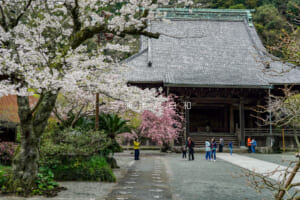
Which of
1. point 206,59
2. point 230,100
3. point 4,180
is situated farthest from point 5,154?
point 206,59

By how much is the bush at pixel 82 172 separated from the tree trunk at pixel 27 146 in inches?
95.6

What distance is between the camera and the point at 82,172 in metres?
10.7

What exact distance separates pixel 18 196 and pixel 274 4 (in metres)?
52.7

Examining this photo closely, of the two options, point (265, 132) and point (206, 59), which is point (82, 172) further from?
point (206, 59)

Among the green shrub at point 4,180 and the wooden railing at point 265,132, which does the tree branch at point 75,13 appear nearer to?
the green shrub at point 4,180

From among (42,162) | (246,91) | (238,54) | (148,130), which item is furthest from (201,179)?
(238,54)

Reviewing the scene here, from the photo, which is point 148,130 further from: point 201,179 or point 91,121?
point 201,179

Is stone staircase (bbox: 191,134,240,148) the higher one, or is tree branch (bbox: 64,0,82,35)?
tree branch (bbox: 64,0,82,35)

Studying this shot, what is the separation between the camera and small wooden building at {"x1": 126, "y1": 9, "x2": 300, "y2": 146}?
26375 mm

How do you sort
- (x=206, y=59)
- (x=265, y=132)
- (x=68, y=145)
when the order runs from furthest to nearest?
(x=206, y=59), (x=265, y=132), (x=68, y=145)

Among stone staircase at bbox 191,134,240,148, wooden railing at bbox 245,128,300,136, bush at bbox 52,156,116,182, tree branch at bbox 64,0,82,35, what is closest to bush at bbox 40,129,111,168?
bush at bbox 52,156,116,182

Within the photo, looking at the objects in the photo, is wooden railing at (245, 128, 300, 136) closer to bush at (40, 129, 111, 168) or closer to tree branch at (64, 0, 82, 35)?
bush at (40, 129, 111, 168)

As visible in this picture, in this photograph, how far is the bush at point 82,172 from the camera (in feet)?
34.9

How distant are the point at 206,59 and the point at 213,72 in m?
2.49
